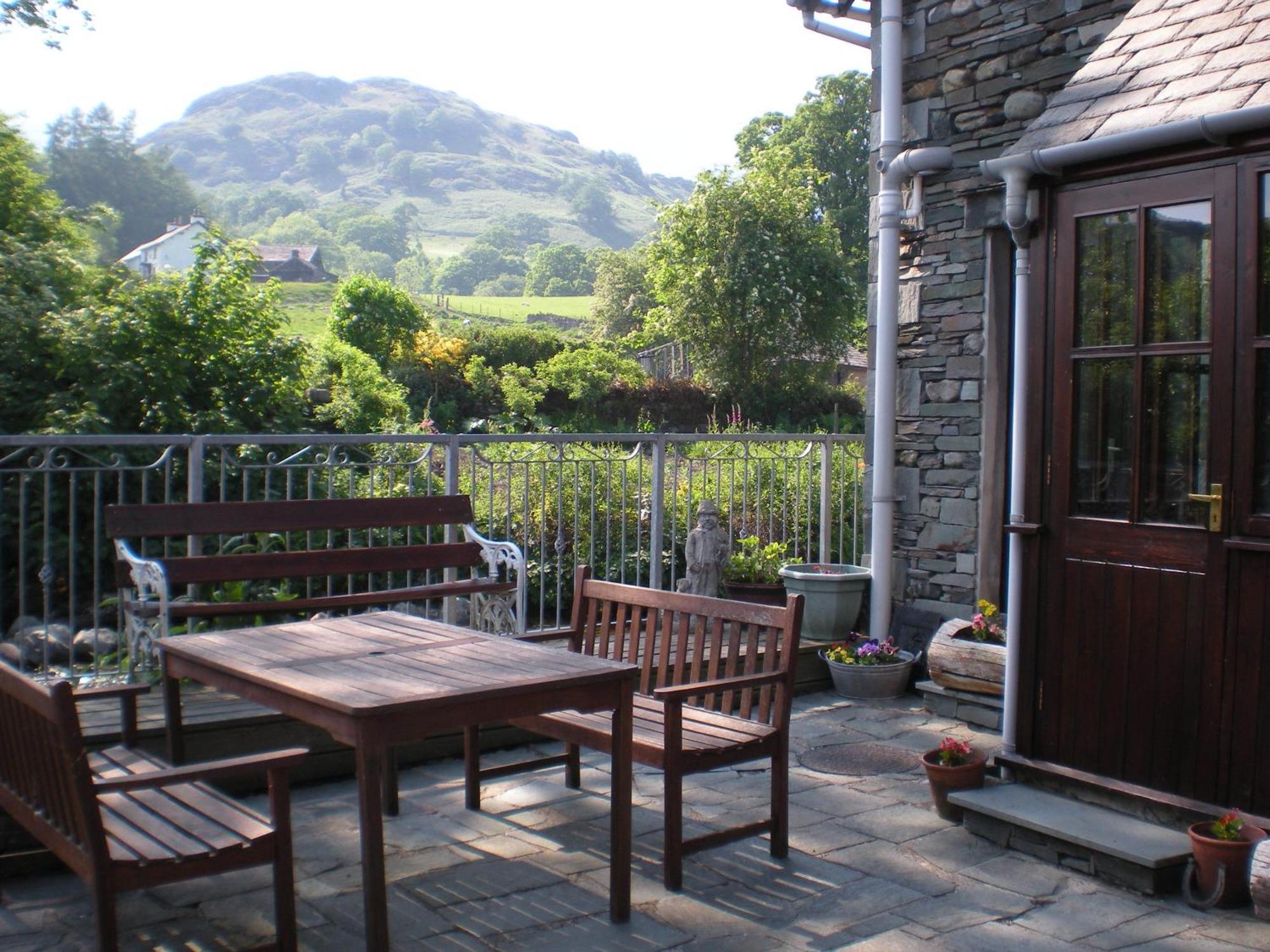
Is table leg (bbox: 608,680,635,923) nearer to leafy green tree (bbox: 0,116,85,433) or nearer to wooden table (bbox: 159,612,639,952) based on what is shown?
wooden table (bbox: 159,612,639,952)

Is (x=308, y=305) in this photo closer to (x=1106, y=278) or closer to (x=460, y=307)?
(x=460, y=307)

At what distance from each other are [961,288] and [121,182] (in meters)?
101

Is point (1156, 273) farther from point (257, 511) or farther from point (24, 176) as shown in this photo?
point (24, 176)

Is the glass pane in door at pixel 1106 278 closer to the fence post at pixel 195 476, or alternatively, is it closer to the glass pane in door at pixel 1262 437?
the glass pane in door at pixel 1262 437

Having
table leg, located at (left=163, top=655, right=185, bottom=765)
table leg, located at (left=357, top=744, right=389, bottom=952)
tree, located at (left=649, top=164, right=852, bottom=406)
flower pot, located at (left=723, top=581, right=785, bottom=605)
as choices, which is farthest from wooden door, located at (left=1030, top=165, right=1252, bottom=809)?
tree, located at (left=649, top=164, right=852, bottom=406)

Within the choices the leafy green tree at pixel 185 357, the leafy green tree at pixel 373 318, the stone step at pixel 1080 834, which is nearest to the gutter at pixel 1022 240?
the stone step at pixel 1080 834

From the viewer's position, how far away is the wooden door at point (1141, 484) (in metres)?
3.87

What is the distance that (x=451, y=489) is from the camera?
608 centimetres

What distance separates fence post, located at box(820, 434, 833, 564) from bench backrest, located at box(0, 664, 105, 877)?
18.3ft

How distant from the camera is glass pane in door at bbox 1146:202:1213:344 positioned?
3.92 m

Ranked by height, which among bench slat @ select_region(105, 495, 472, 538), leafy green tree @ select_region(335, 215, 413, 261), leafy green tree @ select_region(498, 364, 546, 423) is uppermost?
leafy green tree @ select_region(335, 215, 413, 261)

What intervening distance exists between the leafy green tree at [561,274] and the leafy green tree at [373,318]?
8316cm

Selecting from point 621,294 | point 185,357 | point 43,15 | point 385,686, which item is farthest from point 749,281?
point 621,294

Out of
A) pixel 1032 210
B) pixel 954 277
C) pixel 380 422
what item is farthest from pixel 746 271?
pixel 1032 210
